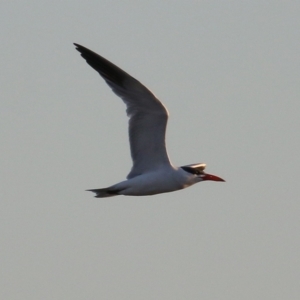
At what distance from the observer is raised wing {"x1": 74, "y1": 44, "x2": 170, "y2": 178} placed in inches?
1905

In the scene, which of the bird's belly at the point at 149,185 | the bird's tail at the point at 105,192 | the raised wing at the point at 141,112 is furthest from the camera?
the bird's tail at the point at 105,192

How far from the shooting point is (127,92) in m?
48.5

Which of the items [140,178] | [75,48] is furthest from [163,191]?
[75,48]

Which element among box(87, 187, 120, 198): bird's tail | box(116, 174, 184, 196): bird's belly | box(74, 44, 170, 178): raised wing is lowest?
box(87, 187, 120, 198): bird's tail

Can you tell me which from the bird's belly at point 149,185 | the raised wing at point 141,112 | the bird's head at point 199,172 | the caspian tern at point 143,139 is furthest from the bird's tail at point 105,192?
the bird's head at point 199,172

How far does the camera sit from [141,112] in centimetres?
4856

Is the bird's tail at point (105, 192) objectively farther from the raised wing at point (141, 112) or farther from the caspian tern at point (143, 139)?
the raised wing at point (141, 112)

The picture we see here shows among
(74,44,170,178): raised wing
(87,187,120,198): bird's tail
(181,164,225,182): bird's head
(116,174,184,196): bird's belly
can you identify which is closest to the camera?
(74,44,170,178): raised wing

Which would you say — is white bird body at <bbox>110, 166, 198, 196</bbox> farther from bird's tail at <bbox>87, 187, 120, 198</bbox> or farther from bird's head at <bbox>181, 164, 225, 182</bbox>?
bird's head at <bbox>181, 164, 225, 182</bbox>

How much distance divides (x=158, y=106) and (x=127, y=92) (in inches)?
28.2

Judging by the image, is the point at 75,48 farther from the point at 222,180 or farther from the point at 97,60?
the point at 222,180

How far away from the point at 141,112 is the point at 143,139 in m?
0.69

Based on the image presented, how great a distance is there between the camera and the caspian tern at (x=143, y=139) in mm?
48406

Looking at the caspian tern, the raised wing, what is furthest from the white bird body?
the raised wing
